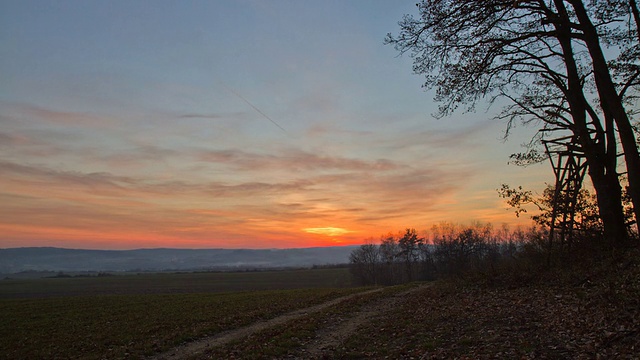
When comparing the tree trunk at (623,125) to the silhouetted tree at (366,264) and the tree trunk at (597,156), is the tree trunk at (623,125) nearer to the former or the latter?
the tree trunk at (597,156)

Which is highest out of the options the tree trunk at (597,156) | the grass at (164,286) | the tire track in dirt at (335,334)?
the tree trunk at (597,156)

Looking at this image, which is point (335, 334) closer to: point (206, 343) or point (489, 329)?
point (206, 343)

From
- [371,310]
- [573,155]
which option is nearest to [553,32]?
[573,155]

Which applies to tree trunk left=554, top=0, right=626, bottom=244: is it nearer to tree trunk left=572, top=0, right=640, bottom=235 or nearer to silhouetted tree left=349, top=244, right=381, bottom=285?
tree trunk left=572, top=0, right=640, bottom=235

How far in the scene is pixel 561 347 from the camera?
835 centimetres

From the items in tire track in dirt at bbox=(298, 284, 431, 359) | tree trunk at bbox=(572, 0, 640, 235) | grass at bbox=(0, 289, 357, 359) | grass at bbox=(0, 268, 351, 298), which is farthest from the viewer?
grass at bbox=(0, 268, 351, 298)

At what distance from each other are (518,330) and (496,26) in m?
12.1

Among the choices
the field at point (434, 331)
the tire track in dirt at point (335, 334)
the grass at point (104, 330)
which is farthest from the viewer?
the grass at point (104, 330)

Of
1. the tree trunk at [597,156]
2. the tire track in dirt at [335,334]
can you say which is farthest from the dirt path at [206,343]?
the tree trunk at [597,156]

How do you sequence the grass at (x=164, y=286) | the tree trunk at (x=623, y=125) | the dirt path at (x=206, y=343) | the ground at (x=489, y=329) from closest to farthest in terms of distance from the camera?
1. the ground at (x=489, y=329)
2. the tree trunk at (x=623, y=125)
3. the dirt path at (x=206, y=343)
4. the grass at (x=164, y=286)

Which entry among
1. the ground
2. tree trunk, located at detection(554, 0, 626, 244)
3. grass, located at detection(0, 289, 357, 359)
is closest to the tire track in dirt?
the ground

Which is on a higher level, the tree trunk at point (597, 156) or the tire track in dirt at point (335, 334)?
the tree trunk at point (597, 156)

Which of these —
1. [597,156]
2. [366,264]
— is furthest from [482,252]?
[597,156]

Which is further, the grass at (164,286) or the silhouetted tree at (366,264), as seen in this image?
the silhouetted tree at (366,264)
